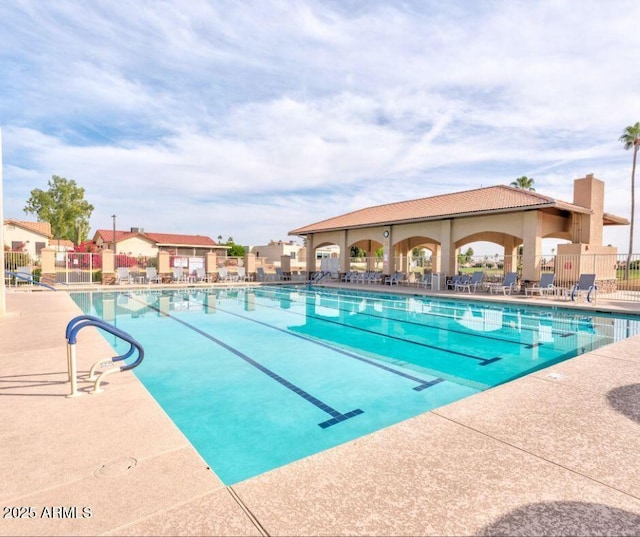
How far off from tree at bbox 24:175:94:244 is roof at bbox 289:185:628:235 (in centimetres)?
3779

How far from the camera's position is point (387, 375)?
583 cm

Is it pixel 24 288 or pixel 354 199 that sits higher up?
pixel 354 199

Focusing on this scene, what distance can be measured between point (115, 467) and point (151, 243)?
48.9 meters

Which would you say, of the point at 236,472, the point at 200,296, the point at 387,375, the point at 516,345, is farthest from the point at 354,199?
the point at 236,472

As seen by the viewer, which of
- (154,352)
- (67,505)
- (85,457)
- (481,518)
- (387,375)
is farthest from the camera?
(154,352)

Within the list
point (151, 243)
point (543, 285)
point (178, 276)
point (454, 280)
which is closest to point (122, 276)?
point (178, 276)

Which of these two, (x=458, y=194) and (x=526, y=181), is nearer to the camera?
(x=458, y=194)

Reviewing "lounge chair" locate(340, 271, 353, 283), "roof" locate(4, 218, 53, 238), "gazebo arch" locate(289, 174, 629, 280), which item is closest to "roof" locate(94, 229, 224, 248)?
"roof" locate(4, 218, 53, 238)

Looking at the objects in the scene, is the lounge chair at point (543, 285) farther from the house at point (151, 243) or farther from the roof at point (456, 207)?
the house at point (151, 243)

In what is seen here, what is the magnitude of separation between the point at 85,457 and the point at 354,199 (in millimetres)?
32219

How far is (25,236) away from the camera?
39.0 metres

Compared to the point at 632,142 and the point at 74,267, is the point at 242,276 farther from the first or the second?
the point at 632,142

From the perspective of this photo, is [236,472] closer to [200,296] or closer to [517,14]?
[517,14]

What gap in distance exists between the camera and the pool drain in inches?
89.1
